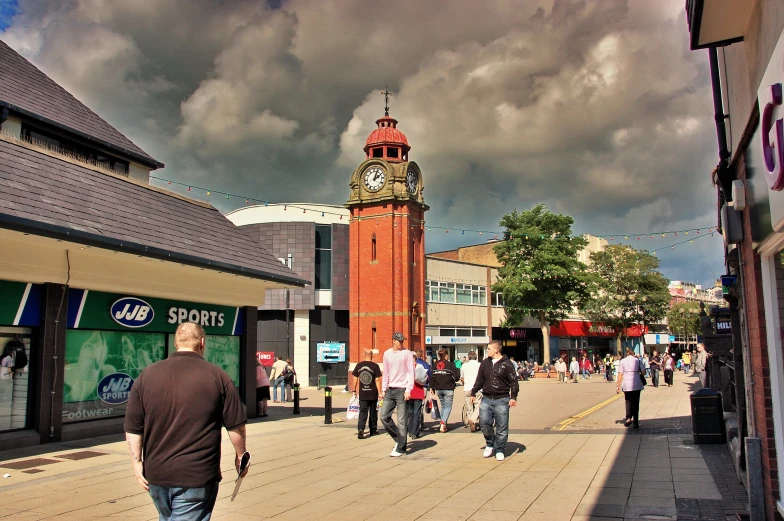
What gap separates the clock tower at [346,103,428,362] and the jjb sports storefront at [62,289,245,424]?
816 inches

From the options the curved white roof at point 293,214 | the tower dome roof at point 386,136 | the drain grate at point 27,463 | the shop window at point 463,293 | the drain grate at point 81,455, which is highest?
the tower dome roof at point 386,136

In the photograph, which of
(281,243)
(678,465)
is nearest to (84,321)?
(678,465)

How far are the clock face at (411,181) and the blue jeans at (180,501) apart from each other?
33.6 meters

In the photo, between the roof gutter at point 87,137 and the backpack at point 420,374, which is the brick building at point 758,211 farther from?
the roof gutter at point 87,137

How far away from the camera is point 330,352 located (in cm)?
3916

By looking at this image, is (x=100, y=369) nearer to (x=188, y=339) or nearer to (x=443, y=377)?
(x=443, y=377)

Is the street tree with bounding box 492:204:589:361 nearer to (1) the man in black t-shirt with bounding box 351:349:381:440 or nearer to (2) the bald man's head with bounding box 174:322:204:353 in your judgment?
(1) the man in black t-shirt with bounding box 351:349:381:440

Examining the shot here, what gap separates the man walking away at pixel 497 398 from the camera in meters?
10.2

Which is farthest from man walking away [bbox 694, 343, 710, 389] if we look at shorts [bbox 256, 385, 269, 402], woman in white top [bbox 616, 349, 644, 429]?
shorts [bbox 256, 385, 269, 402]

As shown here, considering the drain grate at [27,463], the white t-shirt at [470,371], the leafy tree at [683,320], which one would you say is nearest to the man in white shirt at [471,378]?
the white t-shirt at [470,371]

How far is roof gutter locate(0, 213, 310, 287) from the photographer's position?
32.3 ft

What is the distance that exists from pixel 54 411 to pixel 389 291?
2496cm

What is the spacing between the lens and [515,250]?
49.7 metres

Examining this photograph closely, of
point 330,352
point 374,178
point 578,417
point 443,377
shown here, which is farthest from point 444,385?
point 330,352
